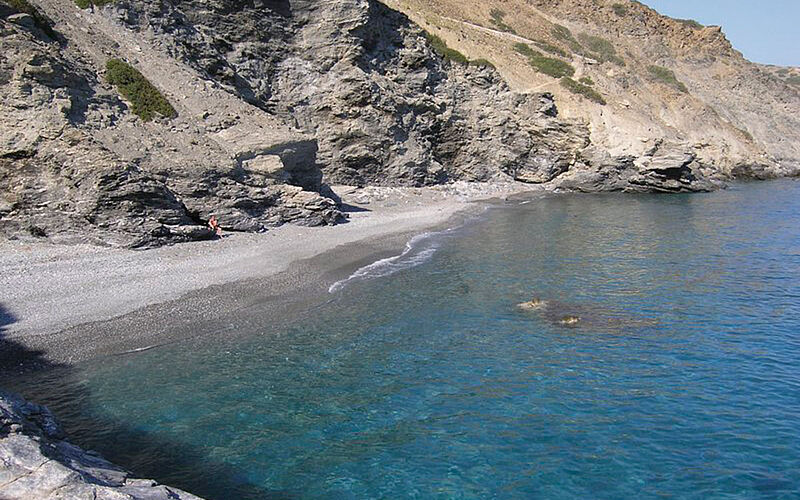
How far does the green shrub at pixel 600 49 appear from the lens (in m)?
80.9

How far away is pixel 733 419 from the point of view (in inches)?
428

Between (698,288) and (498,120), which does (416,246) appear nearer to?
(698,288)

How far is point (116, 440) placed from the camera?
10.5 m

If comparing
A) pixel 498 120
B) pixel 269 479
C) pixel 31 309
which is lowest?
pixel 269 479

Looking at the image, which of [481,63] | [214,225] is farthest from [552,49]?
[214,225]

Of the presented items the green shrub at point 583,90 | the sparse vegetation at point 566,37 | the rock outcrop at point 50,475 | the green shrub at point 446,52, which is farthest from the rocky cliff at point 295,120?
the rock outcrop at point 50,475

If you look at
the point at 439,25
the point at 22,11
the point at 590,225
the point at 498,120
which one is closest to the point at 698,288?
the point at 590,225

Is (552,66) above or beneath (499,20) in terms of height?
beneath

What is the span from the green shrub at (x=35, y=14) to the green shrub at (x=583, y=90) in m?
48.3

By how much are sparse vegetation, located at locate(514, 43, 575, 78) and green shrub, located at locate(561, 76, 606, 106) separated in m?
3.22

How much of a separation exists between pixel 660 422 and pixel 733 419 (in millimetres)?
1435

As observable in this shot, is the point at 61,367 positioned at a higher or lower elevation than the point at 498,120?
lower

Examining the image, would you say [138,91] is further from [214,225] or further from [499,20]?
[499,20]

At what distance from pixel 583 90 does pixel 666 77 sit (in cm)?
2845
